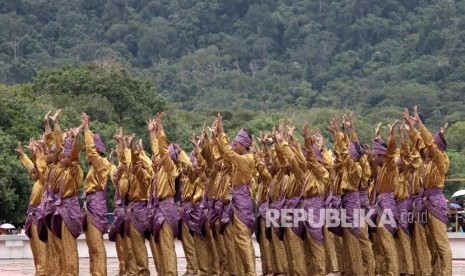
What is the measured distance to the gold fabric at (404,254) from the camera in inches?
797

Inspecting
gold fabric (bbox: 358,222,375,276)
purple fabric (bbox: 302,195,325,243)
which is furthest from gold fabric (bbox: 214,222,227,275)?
gold fabric (bbox: 358,222,375,276)

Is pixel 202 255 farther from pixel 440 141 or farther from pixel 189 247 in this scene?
pixel 440 141

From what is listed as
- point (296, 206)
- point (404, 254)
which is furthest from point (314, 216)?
point (404, 254)

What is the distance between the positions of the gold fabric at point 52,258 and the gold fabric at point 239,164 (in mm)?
2681

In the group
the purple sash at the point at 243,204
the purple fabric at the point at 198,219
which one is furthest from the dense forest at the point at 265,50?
the purple sash at the point at 243,204

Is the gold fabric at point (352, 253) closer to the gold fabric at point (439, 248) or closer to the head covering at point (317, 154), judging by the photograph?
the head covering at point (317, 154)

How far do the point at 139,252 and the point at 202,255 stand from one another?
125 centimetres

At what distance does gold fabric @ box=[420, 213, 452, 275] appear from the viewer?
19.2 metres

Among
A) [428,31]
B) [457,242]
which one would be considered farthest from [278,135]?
[428,31]

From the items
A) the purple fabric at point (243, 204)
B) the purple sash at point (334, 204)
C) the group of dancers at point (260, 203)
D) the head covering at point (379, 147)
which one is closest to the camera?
the group of dancers at point (260, 203)

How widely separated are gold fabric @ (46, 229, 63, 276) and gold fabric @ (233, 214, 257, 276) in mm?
2517

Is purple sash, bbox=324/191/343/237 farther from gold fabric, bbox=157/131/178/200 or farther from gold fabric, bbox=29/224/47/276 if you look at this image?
gold fabric, bbox=29/224/47/276

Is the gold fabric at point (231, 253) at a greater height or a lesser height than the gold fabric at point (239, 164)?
lesser

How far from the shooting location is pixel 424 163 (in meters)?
19.7
